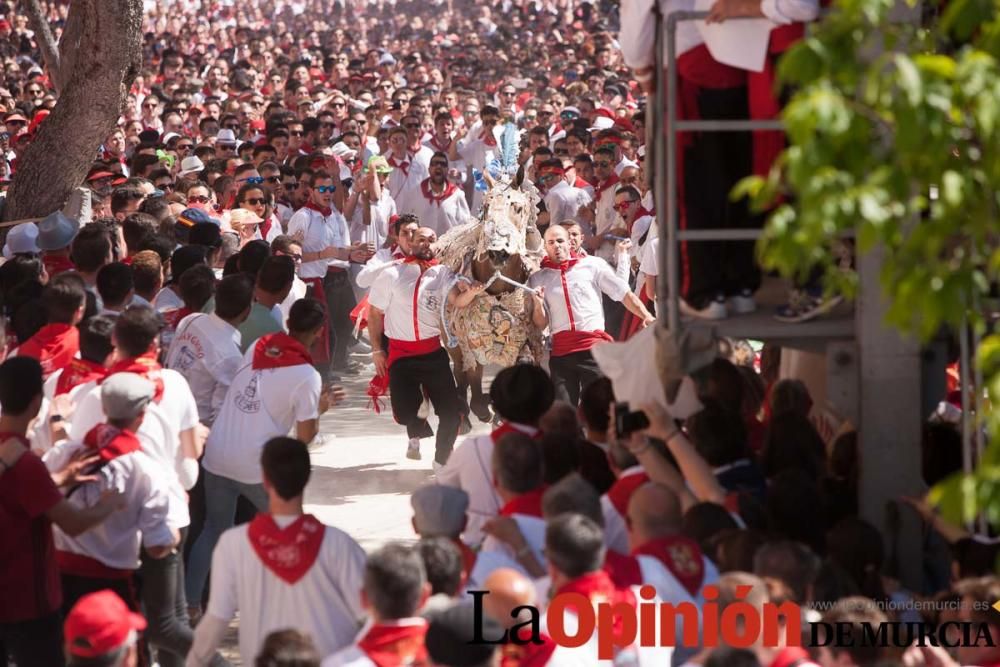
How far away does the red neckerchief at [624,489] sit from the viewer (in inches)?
248

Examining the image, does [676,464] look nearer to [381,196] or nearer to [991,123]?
[991,123]

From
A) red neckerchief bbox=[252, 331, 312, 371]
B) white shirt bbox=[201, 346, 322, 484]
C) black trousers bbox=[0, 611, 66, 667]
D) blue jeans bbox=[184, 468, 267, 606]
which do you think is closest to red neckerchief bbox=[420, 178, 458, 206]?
red neckerchief bbox=[252, 331, 312, 371]

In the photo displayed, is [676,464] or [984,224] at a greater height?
[984,224]

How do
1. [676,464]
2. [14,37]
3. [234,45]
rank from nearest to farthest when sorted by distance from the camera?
[676,464]
[14,37]
[234,45]

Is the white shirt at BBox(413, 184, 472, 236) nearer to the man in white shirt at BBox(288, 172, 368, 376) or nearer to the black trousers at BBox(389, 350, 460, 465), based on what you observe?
the man in white shirt at BBox(288, 172, 368, 376)

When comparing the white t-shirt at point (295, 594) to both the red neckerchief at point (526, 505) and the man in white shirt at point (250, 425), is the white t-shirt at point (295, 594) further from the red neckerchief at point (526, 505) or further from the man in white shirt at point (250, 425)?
the man in white shirt at point (250, 425)

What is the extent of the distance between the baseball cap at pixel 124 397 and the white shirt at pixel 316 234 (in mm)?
6919

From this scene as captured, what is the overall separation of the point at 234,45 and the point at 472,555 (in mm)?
29521

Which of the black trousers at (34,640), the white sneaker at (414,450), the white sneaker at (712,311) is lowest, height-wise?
the white sneaker at (414,450)

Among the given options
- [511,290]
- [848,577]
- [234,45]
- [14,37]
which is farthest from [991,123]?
[234,45]

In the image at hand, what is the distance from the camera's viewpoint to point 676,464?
664 cm

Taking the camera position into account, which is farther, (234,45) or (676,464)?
(234,45)

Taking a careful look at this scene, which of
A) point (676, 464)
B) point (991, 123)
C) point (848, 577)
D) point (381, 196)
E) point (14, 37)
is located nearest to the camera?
point (991, 123)

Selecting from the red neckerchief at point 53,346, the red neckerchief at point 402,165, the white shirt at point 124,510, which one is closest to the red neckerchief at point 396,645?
the white shirt at point 124,510
